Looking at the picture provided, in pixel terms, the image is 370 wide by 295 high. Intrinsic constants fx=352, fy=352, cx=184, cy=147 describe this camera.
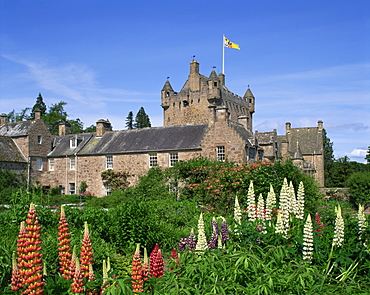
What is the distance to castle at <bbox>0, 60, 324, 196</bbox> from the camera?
990 inches

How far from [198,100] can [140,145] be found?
18.6 meters

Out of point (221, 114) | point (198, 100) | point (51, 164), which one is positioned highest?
point (198, 100)

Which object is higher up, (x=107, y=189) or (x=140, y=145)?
(x=140, y=145)

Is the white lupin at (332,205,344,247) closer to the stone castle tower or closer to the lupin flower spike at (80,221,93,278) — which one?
the lupin flower spike at (80,221,93,278)

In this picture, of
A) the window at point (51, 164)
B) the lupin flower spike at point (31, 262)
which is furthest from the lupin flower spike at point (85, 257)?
the window at point (51, 164)

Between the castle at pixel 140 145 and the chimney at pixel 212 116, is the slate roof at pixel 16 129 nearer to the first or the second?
the castle at pixel 140 145

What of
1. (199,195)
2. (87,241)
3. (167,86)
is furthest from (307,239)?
(167,86)

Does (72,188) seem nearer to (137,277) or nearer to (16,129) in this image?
(16,129)

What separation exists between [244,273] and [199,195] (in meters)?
15.4

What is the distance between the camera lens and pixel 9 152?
32.5 metres

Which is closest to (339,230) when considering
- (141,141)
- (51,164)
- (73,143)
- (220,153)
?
(220,153)

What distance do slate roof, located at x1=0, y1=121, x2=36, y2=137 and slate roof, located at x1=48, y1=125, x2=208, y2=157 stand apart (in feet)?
11.1

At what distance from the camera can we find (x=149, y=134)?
1180 inches

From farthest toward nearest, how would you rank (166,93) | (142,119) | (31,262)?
(142,119) < (166,93) < (31,262)
